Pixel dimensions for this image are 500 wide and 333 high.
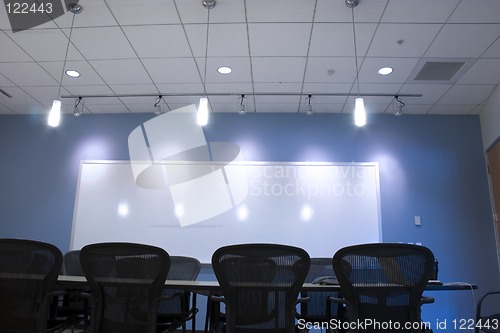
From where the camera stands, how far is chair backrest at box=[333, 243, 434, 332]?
6.37 ft

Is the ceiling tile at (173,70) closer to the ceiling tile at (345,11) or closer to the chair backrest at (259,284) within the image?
the ceiling tile at (345,11)

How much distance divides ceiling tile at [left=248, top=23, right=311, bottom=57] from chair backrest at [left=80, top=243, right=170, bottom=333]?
2.26 metres

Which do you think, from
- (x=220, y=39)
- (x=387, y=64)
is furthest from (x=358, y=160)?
(x=220, y=39)

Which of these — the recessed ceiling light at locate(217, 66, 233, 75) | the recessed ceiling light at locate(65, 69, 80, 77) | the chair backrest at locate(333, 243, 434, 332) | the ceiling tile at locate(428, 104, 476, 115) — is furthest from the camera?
the ceiling tile at locate(428, 104, 476, 115)

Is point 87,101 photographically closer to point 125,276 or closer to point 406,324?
point 125,276

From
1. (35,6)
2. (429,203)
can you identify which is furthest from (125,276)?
(429,203)

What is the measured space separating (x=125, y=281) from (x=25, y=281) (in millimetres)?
583

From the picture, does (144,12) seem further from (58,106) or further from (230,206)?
(230,206)

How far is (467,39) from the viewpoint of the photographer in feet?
11.3

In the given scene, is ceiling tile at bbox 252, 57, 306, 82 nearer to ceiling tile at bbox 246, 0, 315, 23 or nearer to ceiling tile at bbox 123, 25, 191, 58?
ceiling tile at bbox 246, 0, 315, 23

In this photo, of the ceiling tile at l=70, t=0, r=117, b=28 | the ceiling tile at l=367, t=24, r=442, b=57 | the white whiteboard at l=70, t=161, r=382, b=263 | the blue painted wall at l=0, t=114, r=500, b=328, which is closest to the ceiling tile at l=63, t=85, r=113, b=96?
the blue painted wall at l=0, t=114, r=500, b=328

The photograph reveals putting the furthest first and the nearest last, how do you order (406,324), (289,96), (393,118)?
1. (393,118)
2. (289,96)
3. (406,324)

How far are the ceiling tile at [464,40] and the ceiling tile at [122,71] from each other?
9.92 feet

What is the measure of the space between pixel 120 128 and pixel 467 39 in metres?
4.29
